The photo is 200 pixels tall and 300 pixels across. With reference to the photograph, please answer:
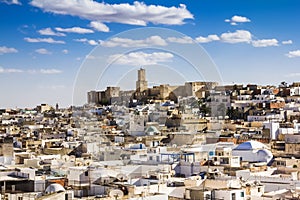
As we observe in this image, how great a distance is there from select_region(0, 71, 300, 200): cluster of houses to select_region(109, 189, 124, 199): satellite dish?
0.4 inches

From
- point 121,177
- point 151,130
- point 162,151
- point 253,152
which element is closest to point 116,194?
point 121,177

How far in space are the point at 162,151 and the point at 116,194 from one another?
4.86 m

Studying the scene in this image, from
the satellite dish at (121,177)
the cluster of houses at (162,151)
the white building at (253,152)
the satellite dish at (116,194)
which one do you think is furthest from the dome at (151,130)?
the satellite dish at (116,194)

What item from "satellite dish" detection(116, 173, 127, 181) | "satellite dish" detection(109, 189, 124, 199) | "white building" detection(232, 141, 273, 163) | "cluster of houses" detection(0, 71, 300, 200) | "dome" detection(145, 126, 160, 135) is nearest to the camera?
"satellite dish" detection(109, 189, 124, 199)

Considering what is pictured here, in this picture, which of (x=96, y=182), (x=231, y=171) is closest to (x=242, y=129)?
(x=231, y=171)

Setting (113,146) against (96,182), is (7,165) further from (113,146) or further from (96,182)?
(113,146)

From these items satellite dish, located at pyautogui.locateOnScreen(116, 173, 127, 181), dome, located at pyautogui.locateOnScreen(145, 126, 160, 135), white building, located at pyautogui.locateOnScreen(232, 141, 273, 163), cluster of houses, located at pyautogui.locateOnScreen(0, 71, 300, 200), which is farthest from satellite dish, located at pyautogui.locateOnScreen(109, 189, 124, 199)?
dome, located at pyautogui.locateOnScreen(145, 126, 160, 135)

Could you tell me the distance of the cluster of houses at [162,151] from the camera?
20.0ft

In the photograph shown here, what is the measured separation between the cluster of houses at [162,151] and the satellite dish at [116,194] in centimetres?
1

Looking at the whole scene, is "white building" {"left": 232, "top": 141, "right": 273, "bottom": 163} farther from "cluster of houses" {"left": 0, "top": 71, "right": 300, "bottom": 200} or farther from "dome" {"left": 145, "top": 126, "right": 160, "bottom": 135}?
"dome" {"left": 145, "top": 126, "right": 160, "bottom": 135}

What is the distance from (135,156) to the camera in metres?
9.45

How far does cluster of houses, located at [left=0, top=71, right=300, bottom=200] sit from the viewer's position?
6.10m

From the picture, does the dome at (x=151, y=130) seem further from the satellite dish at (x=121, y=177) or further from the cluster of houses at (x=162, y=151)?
the satellite dish at (x=121, y=177)

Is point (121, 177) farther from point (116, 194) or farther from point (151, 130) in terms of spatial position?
point (151, 130)
